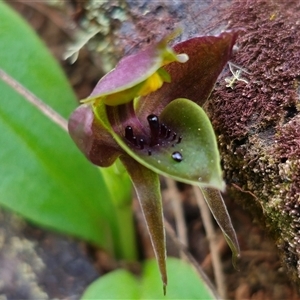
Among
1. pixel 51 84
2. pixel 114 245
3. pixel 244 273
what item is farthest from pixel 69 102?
pixel 244 273

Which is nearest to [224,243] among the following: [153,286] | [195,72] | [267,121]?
[153,286]

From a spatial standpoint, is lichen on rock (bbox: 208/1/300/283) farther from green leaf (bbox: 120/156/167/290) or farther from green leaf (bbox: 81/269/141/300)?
green leaf (bbox: 81/269/141/300)

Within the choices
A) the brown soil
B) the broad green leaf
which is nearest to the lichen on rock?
the brown soil

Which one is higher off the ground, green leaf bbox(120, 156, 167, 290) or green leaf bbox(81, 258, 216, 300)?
green leaf bbox(120, 156, 167, 290)

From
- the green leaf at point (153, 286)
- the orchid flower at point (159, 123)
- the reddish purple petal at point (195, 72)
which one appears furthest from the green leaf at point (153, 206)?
the green leaf at point (153, 286)

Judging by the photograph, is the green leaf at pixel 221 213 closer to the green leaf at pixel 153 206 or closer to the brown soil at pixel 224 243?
the green leaf at pixel 153 206
